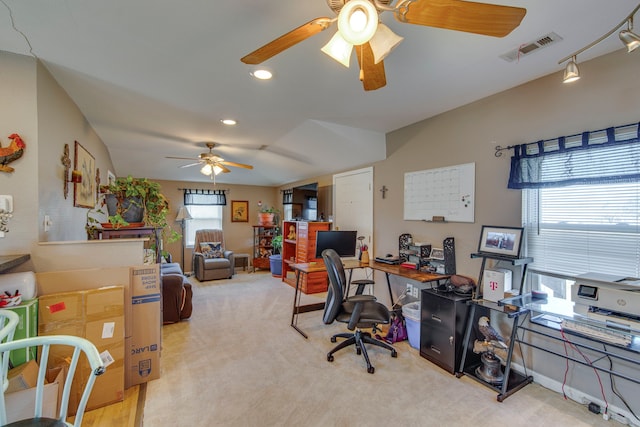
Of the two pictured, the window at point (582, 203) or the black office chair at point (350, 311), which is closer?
the window at point (582, 203)

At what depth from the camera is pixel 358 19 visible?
118 cm

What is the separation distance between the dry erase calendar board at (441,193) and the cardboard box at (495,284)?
615mm

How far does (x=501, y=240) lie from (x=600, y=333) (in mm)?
891

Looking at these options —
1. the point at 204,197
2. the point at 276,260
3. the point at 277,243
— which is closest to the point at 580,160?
the point at 276,260

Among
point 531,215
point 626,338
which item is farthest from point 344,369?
point 531,215

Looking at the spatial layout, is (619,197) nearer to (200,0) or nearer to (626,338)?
(626,338)

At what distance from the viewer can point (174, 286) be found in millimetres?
3604

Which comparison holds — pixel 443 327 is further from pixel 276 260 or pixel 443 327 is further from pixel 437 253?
pixel 276 260

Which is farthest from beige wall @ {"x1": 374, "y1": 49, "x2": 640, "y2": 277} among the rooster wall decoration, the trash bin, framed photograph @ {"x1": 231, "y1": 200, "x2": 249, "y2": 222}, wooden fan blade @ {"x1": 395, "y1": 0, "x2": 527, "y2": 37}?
framed photograph @ {"x1": 231, "y1": 200, "x2": 249, "y2": 222}

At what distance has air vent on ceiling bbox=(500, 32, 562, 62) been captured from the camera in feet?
6.00

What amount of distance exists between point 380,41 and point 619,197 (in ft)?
6.76

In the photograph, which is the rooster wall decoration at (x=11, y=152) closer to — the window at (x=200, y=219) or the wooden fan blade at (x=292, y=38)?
the wooden fan blade at (x=292, y=38)

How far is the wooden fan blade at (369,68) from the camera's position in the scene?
151cm

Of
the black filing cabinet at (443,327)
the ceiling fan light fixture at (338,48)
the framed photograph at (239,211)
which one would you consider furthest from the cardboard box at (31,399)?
the framed photograph at (239,211)
